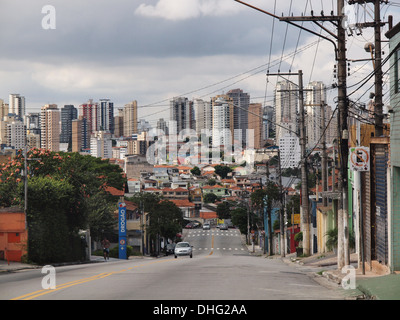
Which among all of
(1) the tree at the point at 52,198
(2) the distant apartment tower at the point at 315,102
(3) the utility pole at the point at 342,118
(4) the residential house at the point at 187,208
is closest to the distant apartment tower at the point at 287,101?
(2) the distant apartment tower at the point at 315,102

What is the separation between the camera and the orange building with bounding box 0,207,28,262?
4156 cm

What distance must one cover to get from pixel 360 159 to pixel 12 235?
26531 mm

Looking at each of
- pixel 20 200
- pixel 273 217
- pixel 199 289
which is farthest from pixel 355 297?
pixel 273 217

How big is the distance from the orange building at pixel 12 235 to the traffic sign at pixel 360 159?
25.9 m

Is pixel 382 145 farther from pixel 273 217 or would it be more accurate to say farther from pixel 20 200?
pixel 273 217

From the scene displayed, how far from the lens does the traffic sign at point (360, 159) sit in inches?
885

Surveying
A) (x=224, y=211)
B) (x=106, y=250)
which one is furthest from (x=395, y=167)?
(x=224, y=211)

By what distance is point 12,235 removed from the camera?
4184cm

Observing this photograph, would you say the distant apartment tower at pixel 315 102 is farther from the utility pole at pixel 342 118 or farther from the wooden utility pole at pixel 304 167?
the utility pole at pixel 342 118

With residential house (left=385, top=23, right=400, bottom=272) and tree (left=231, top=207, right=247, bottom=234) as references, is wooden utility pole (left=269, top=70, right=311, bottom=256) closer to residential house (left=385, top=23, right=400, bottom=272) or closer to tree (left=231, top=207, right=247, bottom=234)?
residential house (left=385, top=23, right=400, bottom=272)
